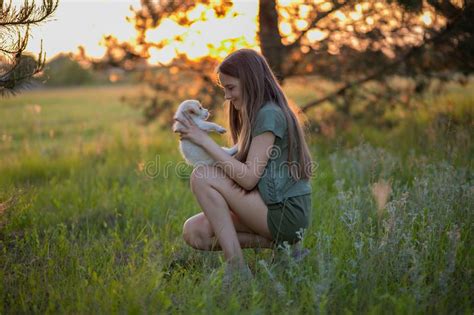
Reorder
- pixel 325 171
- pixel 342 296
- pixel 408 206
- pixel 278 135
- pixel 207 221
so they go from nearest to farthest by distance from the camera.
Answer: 1. pixel 342 296
2. pixel 278 135
3. pixel 207 221
4. pixel 408 206
5. pixel 325 171

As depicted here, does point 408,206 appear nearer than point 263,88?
No

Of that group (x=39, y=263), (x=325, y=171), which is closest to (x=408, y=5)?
(x=325, y=171)

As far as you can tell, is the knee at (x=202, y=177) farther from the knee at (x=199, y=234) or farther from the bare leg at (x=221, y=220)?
the knee at (x=199, y=234)

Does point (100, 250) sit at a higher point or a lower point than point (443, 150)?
lower

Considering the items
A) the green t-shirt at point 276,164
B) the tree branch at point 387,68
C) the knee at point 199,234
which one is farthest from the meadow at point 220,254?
the tree branch at point 387,68

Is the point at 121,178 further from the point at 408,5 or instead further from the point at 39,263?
the point at 408,5

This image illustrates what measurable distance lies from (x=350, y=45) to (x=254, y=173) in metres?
3.95

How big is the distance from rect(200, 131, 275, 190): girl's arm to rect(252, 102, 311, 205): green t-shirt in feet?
0.16

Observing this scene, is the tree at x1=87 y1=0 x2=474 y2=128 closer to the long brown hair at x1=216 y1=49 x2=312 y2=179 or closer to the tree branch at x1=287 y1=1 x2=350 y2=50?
the tree branch at x1=287 y1=1 x2=350 y2=50

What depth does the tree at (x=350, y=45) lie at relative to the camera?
5539mm

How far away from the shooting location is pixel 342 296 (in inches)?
103

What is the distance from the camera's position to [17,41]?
2.91 metres

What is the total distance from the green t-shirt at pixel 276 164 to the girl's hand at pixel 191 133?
317 mm

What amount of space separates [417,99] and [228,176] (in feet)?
15.5
